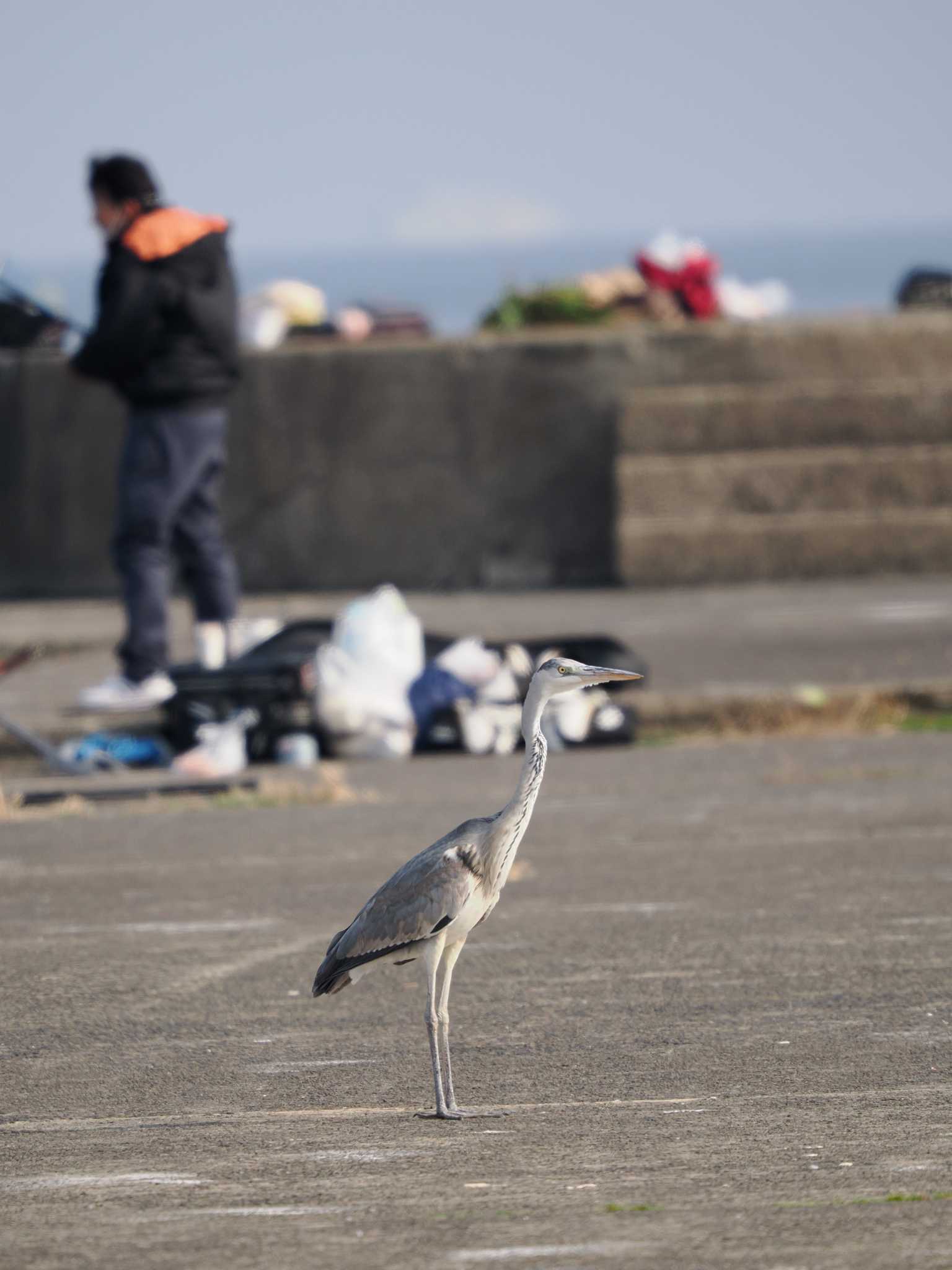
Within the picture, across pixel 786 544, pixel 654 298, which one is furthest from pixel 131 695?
pixel 654 298

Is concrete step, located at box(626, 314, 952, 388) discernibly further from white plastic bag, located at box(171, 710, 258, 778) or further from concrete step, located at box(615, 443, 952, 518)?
white plastic bag, located at box(171, 710, 258, 778)

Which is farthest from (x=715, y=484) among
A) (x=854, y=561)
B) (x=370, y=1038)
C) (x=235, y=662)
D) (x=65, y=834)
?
(x=370, y=1038)

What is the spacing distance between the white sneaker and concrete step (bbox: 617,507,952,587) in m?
4.83

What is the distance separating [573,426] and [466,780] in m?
5.90

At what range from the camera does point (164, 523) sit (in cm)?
1102

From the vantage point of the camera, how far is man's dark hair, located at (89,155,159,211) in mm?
10977

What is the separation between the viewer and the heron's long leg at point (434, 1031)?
185 inches

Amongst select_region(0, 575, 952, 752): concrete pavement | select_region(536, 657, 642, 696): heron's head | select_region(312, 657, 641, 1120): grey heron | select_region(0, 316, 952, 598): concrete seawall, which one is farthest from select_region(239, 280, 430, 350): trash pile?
select_region(312, 657, 641, 1120): grey heron

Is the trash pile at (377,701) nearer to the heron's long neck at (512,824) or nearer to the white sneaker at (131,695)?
the white sneaker at (131,695)

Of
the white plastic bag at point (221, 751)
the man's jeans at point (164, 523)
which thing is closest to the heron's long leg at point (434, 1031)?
the white plastic bag at point (221, 751)

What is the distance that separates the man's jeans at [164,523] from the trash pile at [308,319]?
4363 mm

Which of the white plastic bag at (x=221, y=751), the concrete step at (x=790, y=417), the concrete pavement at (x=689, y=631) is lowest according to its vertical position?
the concrete pavement at (x=689, y=631)

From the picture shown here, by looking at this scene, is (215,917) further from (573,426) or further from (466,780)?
(573,426)

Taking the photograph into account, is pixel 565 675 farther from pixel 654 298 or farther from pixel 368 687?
pixel 654 298
